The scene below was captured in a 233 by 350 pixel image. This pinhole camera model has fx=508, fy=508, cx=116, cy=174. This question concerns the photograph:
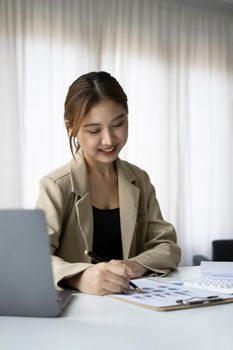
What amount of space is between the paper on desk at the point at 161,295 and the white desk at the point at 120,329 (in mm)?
43

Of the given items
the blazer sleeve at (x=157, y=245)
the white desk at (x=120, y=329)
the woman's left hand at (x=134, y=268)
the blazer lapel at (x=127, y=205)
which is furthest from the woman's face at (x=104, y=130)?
the white desk at (x=120, y=329)

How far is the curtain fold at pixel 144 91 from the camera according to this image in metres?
3.70

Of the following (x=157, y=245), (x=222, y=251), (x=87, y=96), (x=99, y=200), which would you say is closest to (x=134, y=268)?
(x=157, y=245)

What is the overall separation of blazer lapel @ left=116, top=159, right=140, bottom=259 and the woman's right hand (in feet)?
1.56

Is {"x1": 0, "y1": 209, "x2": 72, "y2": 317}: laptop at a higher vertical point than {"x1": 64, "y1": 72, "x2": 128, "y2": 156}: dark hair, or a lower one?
lower

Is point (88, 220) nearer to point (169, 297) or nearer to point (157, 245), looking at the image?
point (157, 245)

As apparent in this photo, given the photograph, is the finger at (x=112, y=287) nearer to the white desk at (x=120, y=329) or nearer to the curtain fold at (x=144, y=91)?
the white desk at (x=120, y=329)

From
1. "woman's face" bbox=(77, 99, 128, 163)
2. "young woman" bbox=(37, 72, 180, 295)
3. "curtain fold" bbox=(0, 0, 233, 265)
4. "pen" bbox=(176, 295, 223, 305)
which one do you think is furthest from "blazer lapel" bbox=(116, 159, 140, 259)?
"curtain fold" bbox=(0, 0, 233, 265)

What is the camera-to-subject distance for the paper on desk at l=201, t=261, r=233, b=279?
1.50 metres

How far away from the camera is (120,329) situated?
0.90 m

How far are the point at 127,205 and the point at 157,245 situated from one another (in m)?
0.18

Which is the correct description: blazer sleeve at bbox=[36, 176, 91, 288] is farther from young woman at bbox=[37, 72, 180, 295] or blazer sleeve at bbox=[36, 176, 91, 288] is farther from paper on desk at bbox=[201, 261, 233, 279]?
paper on desk at bbox=[201, 261, 233, 279]

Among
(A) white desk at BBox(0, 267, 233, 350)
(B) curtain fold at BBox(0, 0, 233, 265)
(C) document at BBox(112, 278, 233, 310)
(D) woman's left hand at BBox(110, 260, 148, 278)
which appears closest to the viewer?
(A) white desk at BBox(0, 267, 233, 350)

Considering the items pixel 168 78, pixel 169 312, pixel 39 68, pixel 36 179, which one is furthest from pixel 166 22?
pixel 169 312
